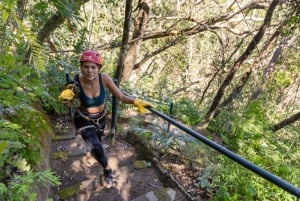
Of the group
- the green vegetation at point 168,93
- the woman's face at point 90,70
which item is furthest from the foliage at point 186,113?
the woman's face at point 90,70

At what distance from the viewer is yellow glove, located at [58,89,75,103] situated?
3.40 m

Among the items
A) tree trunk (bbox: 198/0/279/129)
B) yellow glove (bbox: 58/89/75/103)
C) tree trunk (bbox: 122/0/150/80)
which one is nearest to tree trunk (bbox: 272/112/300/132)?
tree trunk (bbox: 198/0/279/129)

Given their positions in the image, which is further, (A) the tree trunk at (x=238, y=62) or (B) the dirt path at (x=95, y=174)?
(A) the tree trunk at (x=238, y=62)

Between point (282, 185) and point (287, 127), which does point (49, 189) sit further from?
point (287, 127)

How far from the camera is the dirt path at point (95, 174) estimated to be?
3.66 meters

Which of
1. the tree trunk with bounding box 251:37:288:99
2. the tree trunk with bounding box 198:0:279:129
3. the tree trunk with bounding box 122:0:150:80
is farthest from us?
the tree trunk with bounding box 251:37:288:99

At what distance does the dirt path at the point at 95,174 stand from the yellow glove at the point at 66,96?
3.74 feet

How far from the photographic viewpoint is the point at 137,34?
7.74 meters

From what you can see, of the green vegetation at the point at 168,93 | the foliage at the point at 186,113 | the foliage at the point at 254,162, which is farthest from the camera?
the foliage at the point at 186,113

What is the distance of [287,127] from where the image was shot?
331 inches

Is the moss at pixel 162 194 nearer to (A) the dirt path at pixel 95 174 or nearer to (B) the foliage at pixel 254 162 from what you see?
(A) the dirt path at pixel 95 174

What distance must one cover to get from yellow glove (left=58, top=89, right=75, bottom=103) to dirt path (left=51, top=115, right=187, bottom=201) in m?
1.14

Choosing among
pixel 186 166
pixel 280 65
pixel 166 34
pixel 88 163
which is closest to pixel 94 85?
pixel 88 163

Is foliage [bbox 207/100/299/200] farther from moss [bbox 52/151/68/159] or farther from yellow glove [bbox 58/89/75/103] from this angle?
moss [bbox 52/151/68/159]
